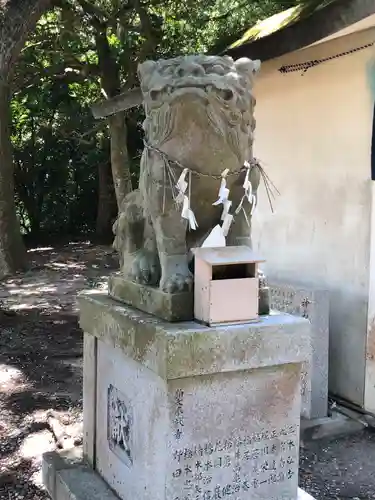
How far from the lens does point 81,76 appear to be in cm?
1226

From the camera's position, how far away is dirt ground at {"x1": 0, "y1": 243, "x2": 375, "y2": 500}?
12.6 ft

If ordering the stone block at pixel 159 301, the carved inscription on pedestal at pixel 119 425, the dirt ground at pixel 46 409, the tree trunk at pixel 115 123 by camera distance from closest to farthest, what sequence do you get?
the stone block at pixel 159 301 < the carved inscription on pedestal at pixel 119 425 < the dirt ground at pixel 46 409 < the tree trunk at pixel 115 123

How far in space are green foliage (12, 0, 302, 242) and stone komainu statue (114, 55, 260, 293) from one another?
458cm

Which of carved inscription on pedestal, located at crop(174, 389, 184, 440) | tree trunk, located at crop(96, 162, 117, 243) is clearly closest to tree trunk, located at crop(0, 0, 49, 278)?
tree trunk, located at crop(96, 162, 117, 243)

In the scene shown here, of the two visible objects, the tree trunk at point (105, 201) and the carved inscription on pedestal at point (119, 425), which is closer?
the carved inscription on pedestal at point (119, 425)

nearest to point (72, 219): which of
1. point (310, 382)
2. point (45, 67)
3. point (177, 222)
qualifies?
point (45, 67)

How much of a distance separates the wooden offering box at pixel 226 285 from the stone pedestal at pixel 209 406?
2.5 inches

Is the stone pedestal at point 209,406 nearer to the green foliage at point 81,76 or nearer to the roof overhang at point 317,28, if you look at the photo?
the roof overhang at point 317,28

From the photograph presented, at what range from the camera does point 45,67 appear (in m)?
11.8

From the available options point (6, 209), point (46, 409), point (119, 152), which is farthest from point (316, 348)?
point (119, 152)

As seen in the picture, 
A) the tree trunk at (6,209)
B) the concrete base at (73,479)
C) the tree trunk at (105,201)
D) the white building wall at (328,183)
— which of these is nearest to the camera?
the concrete base at (73,479)

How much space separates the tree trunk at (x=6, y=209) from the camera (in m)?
10.1

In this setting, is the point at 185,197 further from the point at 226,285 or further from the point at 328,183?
the point at 328,183

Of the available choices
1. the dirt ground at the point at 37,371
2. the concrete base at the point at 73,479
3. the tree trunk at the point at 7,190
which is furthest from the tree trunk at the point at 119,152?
the concrete base at the point at 73,479
